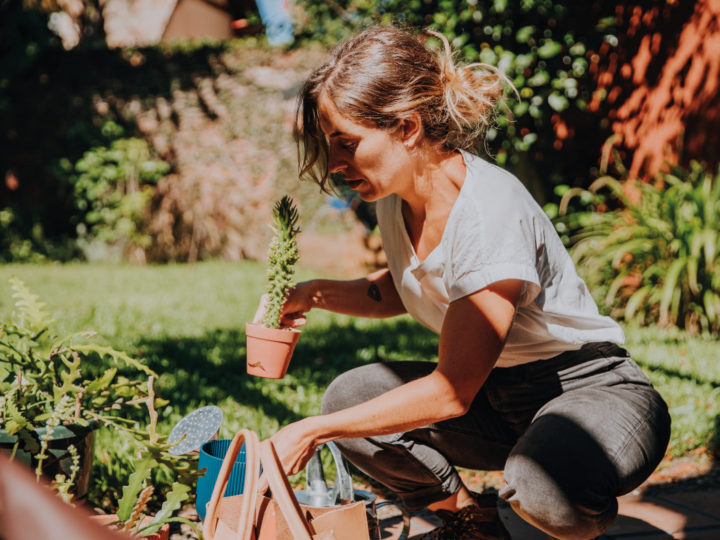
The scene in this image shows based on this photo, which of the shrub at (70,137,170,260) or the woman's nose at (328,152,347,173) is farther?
the shrub at (70,137,170,260)

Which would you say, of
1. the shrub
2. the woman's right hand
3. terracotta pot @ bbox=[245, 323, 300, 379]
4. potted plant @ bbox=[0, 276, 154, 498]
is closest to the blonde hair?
the woman's right hand

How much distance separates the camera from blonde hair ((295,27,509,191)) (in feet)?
5.91

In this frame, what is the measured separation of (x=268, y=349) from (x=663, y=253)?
4478 millimetres

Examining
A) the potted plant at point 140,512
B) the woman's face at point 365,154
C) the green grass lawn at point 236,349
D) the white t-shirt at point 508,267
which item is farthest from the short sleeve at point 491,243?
the green grass lawn at point 236,349

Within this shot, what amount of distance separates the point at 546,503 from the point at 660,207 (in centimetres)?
455

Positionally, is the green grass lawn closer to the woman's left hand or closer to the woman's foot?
the woman's foot

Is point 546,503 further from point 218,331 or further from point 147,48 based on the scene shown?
point 147,48

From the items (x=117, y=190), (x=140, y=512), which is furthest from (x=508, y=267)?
(x=117, y=190)

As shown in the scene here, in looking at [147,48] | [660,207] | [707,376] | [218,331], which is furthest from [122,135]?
[707,376]

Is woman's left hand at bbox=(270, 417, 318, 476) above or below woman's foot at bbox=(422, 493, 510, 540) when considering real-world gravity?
above

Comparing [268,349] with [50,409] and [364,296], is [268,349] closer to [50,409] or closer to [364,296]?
[364,296]

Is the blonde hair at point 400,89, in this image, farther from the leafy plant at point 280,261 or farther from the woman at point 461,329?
the leafy plant at point 280,261

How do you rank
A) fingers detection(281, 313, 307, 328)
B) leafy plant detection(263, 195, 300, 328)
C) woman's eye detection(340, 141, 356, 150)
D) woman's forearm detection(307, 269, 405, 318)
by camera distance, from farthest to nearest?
1. woman's forearm detection(307, 269, 405, 318)
2. fingers detection(281, 313, 307, 328)
3. leafy plant detection(263, 195, 300, 328)
4. woman's eye detection(340, 141, 356, 150)

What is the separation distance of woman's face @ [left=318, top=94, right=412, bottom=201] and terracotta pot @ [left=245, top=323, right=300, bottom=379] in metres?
0.48
